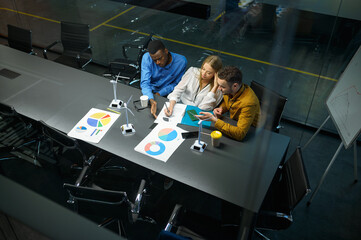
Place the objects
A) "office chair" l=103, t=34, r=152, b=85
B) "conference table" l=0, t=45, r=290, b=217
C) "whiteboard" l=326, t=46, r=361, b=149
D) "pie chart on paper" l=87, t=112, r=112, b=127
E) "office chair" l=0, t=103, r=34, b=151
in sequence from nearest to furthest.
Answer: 1. "conference table" l=0, t=45, r=290, b=217
2. "whiteboard" l=326, t=46, r=361, b=149
3. "pie chart on paper" l=87, t=112, r=112, b=127
4. "office chair" l=0, t=103, r=34, b=151
5. "office chair" l=103, t=34, r=152, b=85

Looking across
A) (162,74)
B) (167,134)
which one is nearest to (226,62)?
(162,74)

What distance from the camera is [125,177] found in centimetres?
261

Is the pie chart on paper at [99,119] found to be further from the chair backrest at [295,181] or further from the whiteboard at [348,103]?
the whiteboard at [348,103]

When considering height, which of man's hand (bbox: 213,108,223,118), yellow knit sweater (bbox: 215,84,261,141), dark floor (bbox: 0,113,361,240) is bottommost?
dark floor (bbox: 0,113,361,240)

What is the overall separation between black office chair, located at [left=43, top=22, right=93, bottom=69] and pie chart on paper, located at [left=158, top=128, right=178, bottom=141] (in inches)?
83.0

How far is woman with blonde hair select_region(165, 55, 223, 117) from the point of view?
2.93 meters

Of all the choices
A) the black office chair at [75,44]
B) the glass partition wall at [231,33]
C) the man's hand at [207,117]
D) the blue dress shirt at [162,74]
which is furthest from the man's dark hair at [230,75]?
the black office chair at [75,44]

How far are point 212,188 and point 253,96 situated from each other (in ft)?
3.04

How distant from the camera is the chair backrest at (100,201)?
2.04 meters

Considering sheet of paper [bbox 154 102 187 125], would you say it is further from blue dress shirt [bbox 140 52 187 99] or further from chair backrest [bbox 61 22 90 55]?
chair backrest [bbox 61 22 90 55]

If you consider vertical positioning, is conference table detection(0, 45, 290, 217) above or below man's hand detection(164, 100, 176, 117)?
below

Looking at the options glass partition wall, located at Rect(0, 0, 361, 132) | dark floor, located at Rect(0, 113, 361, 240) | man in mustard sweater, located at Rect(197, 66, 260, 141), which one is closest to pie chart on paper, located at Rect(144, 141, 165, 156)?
dark floor, located at Rect(0, 113, 361, 240)

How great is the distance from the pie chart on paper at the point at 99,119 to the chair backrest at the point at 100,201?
726 millimetres

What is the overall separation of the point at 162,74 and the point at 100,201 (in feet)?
5.91
